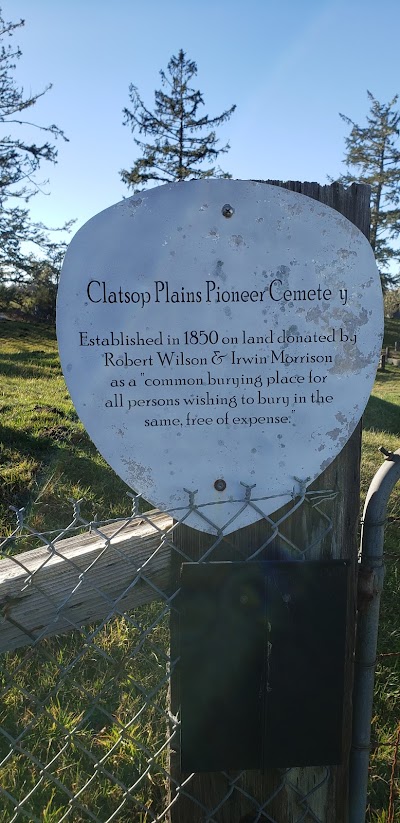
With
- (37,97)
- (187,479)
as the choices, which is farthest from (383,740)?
(37,97)

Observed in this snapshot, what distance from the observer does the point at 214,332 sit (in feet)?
4.56

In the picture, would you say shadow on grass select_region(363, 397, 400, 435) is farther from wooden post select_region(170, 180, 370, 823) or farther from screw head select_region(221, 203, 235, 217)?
screw head select_region(221, 203, 235, 217)

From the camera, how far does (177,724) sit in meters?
1.54

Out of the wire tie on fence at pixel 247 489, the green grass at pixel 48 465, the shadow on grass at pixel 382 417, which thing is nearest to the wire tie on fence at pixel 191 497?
the wire tie on fence at pixel 247 489

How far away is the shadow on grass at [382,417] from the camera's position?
29.0 ft

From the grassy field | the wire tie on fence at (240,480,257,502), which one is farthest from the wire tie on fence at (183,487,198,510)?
the grassy field

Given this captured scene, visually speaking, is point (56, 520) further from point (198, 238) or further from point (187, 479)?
point (198, 238)

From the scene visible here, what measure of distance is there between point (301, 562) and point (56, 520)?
276 cm

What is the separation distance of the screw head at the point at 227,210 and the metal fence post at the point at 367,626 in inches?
29.5

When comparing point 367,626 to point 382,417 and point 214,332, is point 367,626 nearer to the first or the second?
point 214,332

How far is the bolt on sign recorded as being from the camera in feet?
4.48

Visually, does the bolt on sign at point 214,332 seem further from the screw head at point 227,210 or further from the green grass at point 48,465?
the green grass at point 48,465

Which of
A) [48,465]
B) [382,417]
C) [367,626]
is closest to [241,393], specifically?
[367,626]

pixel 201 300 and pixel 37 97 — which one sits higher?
pixel 37 97
